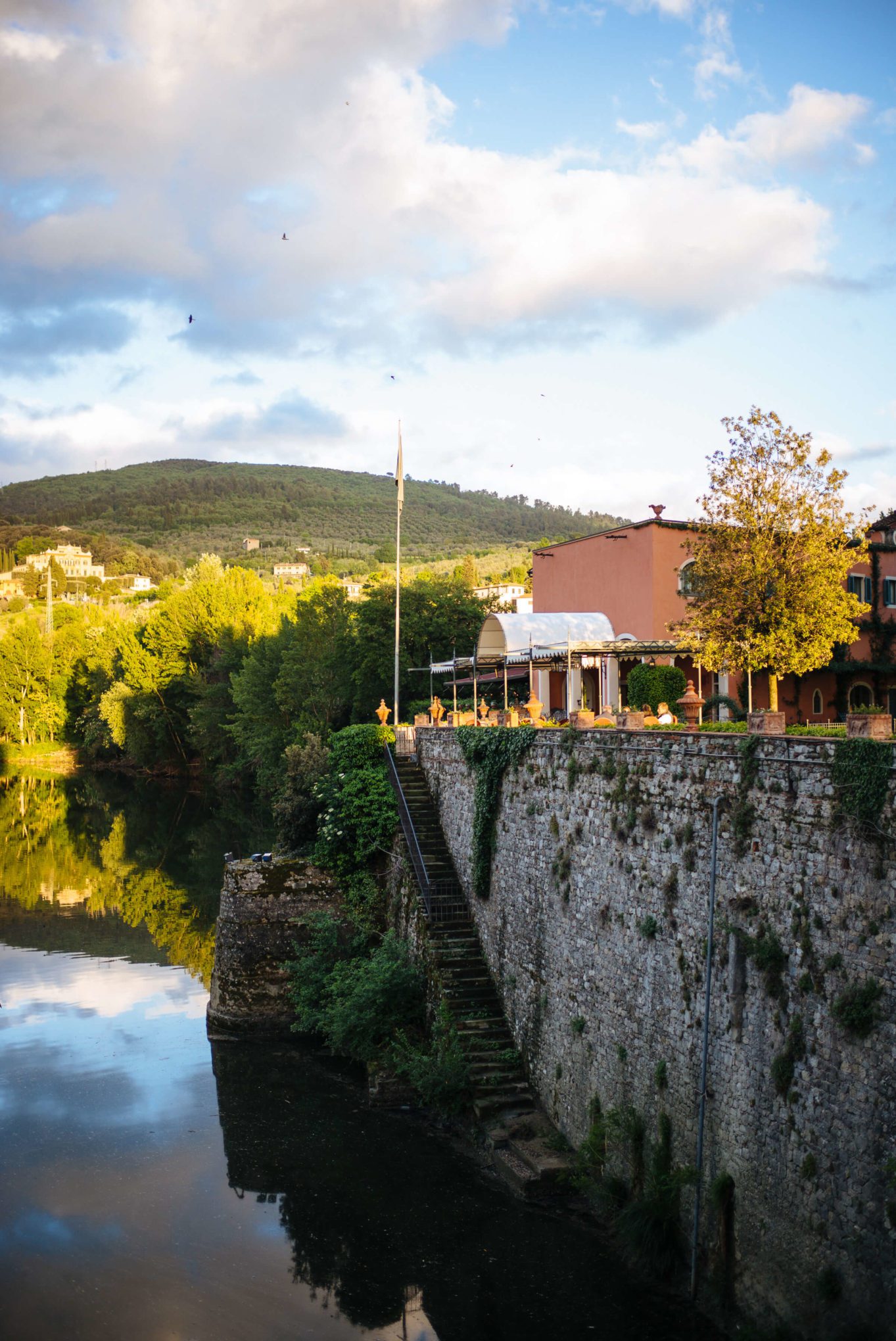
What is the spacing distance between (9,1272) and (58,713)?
2862 inches

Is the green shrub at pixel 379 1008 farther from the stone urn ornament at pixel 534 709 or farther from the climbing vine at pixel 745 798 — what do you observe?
the climbing vine at pixel 745 798

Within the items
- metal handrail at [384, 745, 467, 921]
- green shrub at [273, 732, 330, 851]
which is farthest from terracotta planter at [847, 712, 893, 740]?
green shrub at [273, 732, 330, 851]

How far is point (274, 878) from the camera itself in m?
21.8

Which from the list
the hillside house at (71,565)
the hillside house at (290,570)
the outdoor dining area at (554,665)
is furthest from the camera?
the hillside house at (71,565)

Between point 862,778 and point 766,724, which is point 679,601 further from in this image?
point 862,778

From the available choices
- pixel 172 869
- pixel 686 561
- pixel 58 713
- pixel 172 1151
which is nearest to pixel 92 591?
pixel 58 713

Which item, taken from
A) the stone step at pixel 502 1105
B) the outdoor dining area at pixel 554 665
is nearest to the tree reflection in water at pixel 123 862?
the outdoor dining area at pixel 554 665

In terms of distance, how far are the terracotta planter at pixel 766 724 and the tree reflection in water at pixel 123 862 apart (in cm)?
1845

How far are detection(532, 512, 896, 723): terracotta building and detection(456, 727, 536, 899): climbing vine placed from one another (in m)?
12.8

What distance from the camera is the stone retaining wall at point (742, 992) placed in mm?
8555

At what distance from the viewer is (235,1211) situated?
46.8 feet

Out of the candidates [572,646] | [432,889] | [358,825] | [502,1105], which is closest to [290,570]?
[572,646]

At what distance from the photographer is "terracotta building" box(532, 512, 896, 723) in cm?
3045

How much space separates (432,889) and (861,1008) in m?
11.8
